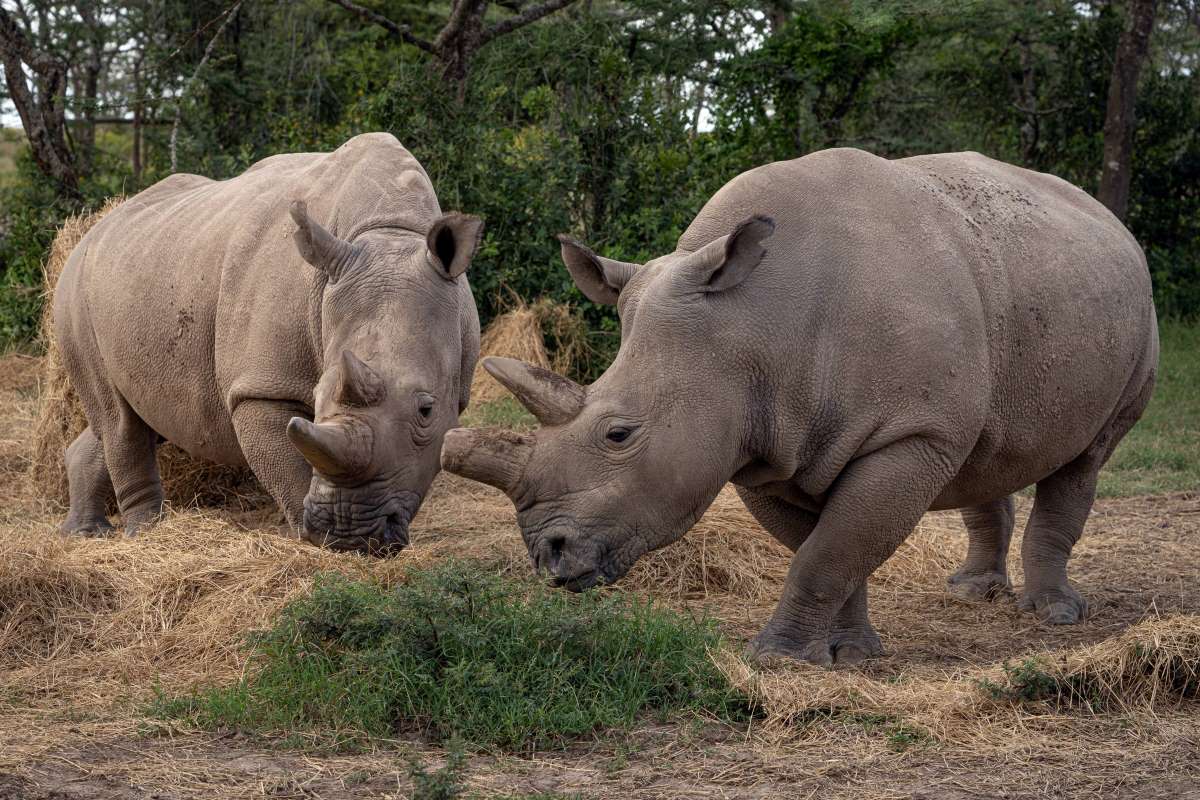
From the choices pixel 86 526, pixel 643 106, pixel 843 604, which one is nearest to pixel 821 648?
pixel 843 604

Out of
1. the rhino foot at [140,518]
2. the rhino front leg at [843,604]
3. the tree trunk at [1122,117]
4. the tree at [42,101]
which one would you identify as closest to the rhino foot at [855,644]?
the rhino front leg at [843,604]

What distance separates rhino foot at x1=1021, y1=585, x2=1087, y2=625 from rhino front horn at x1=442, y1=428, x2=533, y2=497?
2748 millimetres

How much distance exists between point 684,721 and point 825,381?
1.29 m

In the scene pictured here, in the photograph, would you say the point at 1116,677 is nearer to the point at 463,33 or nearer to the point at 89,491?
the point at 89,491

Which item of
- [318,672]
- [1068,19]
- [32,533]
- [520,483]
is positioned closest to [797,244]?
[520,483]

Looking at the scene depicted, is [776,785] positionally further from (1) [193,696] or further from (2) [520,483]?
(1) [193,696]

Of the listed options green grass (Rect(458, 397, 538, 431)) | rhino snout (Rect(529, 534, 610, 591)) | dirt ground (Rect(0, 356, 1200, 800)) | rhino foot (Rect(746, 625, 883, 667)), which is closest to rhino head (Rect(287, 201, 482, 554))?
dirt ground (Rect(0, 356, 1200, 800))

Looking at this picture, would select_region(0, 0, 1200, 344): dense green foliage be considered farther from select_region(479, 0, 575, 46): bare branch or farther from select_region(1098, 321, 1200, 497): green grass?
select_region(1098, 321, 1200, 497): green grass

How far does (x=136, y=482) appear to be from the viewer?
320 inches

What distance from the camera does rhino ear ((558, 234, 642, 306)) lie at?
5.61 m

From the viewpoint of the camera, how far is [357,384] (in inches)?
229

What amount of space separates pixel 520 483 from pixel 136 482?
379cm

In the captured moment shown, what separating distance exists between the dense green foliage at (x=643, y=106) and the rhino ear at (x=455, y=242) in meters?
5.76

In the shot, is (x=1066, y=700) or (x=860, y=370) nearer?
(x=1066, y=700)
